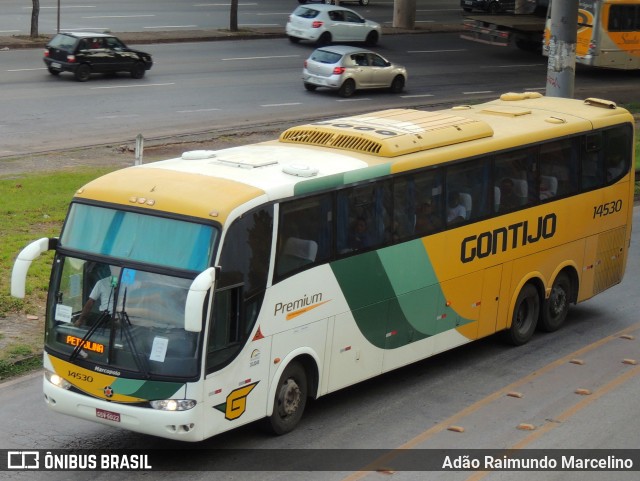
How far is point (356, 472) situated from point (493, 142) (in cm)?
541

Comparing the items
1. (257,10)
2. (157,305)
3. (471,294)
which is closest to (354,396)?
(471,294)

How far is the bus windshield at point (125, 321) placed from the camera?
1070cm

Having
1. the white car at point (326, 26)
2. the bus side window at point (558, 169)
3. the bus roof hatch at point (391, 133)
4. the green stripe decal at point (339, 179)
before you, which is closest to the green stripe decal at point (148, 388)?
the green stripe decal at point (339, 179)

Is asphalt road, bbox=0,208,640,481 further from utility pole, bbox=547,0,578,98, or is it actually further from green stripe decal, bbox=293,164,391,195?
utility pole, bbox=547,0,578,98

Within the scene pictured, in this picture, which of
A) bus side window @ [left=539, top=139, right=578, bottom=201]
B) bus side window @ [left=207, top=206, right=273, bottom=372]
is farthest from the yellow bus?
bus side window @ [left=207, top=206, right=273, bottom=372]

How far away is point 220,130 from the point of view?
96.5 feet

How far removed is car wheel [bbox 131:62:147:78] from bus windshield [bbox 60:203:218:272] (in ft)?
88.5

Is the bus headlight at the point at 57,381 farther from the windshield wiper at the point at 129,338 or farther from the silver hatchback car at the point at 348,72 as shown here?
the silver hatchback car at the point at 348,72

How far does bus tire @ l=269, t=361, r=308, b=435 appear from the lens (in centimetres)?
1191

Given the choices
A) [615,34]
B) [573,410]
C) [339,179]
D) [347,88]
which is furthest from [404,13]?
[339,179]

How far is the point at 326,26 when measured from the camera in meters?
47.0

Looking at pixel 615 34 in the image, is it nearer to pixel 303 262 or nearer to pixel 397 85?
pixel 397 85

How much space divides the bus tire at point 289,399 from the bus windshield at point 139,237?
182 centimetres

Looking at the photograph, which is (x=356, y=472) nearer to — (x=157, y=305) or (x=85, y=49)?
(x=157, y=305)
